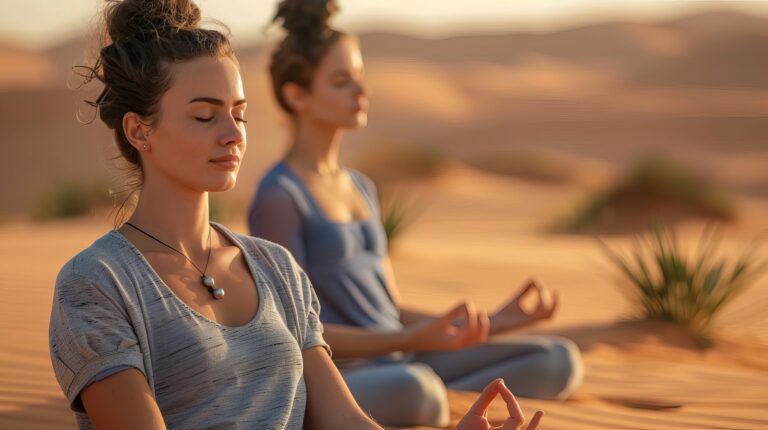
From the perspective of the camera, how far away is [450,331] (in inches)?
132

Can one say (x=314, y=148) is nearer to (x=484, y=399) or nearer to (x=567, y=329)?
(x=484, y=399)

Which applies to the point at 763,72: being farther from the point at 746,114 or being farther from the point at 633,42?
the point at 633,42

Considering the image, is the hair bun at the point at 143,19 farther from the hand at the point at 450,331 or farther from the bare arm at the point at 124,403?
the hand at the point at 450,331

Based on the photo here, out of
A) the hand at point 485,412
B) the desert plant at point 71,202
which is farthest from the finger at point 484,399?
A: the desert plant at point 71,202

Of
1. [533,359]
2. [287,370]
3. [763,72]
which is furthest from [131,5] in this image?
[763,72]

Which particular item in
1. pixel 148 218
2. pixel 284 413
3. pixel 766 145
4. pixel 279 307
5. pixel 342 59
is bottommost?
pixel 766 145

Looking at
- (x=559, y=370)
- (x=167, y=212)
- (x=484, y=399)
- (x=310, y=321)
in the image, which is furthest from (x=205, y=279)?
(x=559, y=370)

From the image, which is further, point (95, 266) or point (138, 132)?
point (138, 132)

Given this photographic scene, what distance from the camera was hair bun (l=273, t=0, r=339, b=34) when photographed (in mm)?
4332

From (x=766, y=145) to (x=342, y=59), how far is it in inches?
1216

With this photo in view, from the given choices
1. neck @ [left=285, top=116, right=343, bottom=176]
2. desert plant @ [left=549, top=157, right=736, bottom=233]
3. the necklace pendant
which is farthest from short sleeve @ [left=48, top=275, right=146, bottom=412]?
desert plant @ [left=549, top=157, right=736, bottom=233]

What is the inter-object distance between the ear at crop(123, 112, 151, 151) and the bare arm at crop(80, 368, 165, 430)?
1.65 ft

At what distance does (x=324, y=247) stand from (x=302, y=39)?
81cm

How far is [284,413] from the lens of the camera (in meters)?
2.38
